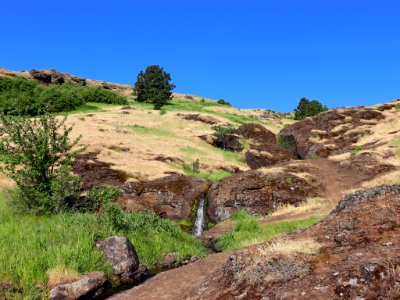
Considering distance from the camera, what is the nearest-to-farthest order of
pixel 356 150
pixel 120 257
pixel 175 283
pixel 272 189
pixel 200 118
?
1. pixel 175 283
2. pixel 120 257
3. pixel 272 189
4. pixel 356 150
5. pixel 200 118

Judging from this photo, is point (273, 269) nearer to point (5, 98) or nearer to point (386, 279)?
point (386, 279)

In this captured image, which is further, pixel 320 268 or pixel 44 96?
pixel 44 96

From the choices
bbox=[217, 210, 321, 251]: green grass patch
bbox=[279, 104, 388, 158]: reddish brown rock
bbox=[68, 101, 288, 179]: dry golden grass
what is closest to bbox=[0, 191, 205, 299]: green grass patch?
bbox=[217, 210, 321, 251]: green grass patch

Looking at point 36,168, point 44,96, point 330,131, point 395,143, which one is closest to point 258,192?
point 36,168

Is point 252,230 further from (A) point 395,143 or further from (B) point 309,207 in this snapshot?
(A) point 395,143

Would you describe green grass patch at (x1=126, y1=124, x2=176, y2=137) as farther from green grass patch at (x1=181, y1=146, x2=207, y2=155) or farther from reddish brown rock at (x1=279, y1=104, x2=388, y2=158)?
reddish brown rock at (x1=279, y1=104, x2=388, y2=158)

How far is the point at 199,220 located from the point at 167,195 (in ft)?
11.2

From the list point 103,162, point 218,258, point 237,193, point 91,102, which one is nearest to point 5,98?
point 91,102

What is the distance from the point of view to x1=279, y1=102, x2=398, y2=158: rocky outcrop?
55906mm

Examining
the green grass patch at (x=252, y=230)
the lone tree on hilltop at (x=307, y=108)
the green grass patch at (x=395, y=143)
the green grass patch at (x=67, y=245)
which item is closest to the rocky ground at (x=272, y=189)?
the green grass patch at (x=395, y=143)

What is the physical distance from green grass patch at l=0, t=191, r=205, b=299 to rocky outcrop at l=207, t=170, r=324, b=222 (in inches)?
369

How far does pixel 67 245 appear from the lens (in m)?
15.2

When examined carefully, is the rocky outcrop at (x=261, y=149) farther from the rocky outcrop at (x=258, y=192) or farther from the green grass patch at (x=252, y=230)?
the green grass patch at (x=252, y=230)

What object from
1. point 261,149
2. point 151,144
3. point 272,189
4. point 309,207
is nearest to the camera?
point 309,207
